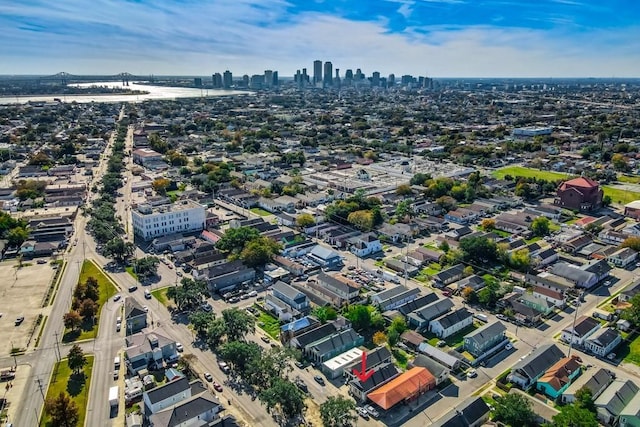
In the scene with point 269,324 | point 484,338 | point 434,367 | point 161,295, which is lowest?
point 269,324

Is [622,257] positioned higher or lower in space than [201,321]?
lower

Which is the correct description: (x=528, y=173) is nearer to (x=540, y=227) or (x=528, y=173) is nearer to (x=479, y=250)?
(x=540, y=227)

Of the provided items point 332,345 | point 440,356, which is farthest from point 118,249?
point 440,356

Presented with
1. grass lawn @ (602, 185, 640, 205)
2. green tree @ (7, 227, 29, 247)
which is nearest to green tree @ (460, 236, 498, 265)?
grass lawn @ (602, 185, 640, 205)

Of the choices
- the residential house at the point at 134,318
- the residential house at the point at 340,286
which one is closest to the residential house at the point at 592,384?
the residential house at the point at 340,286

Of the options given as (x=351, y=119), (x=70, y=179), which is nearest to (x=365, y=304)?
(x=70, y=179)

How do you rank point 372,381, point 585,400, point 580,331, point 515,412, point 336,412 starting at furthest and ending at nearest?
point 580,331
point 372,381
point 585,400
point 515,412
point 336,412

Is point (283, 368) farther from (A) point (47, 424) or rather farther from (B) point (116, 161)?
(B) point (116, 161)

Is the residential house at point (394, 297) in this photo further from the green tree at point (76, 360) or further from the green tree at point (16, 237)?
the green tree at point (16, 237)
